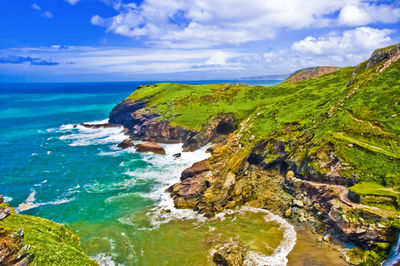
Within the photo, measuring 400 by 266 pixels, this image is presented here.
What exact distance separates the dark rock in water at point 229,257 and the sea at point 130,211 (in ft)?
3.20

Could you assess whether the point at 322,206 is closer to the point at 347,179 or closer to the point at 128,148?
the point at 347,179

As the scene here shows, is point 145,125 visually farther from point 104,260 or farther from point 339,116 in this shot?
point 339,116

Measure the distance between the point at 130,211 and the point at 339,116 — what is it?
3802 centimetres

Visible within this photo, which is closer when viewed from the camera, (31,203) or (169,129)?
(31,203)

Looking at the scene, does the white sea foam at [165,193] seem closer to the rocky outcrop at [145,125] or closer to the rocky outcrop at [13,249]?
the rocky outcrop at [145,125]

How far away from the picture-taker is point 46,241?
19922 millimetres

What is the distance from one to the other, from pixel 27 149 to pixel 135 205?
49.9 metres

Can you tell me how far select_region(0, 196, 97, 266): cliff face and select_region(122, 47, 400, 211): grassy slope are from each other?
32.2 m

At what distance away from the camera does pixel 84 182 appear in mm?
46625

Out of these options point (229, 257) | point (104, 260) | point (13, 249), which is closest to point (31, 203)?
point (104, 260)

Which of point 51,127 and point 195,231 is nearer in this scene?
point 195,231

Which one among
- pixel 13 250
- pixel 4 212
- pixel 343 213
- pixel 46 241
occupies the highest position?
pixel 4 212

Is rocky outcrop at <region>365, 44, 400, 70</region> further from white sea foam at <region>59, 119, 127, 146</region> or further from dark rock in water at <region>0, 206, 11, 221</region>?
white sea foam at <region>59, 119, 127, 146</region>

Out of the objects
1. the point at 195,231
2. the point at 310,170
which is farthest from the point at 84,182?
the point at 310,170
